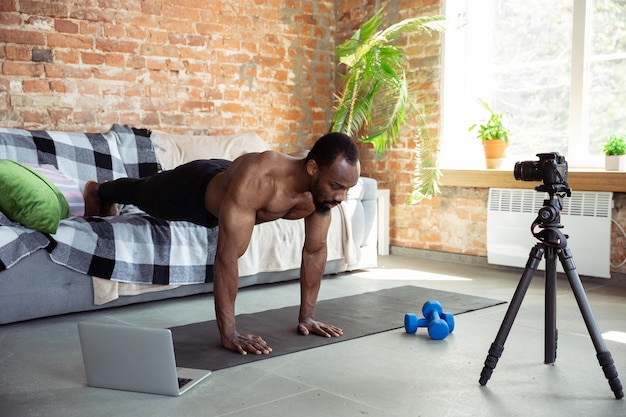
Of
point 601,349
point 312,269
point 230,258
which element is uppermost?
point 230,258

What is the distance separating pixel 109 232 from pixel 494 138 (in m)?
2.82

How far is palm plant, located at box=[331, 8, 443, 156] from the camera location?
5152 mm

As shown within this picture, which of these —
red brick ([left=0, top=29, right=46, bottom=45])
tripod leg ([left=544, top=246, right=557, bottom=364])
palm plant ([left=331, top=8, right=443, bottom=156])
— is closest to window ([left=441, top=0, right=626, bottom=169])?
palm plant ([left=331, top=8, right=443, bottom=156])

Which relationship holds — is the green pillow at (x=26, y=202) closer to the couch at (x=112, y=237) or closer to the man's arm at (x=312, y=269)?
the couch at (x=112, y=237)

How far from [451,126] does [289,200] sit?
286cm

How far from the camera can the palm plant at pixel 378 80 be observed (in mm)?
5152

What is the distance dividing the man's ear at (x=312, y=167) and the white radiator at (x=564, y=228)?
195cm

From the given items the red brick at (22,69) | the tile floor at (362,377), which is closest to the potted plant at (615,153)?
the tile floor at (362,377)

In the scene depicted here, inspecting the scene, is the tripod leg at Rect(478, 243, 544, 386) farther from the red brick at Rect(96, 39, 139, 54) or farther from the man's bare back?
the red brick at Rect(96, 39, 139, 54)

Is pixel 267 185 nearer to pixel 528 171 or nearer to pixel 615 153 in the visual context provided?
pixel 528 171

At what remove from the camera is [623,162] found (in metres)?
4.23

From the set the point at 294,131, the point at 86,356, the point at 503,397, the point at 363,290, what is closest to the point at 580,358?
the point at 503,397

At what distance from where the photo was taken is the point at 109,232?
3533 mm

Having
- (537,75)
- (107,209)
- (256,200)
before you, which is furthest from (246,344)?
(537,75)
